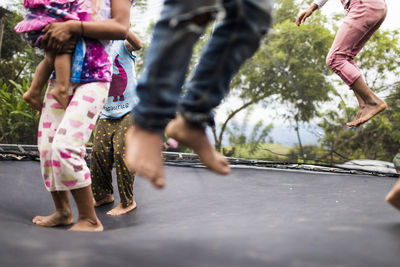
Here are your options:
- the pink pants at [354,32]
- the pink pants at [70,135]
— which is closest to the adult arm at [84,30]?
the pink pants at [70,135]

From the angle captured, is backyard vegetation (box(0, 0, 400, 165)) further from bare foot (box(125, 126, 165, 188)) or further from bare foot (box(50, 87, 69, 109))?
bare foot (box(125, 126, 165, 188))

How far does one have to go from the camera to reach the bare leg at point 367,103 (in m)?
1.64

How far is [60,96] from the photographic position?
1.07 m

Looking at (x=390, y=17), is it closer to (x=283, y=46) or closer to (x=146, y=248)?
(x=283, y=46)

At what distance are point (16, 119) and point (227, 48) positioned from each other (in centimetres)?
315

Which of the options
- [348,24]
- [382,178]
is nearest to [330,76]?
[382,178]

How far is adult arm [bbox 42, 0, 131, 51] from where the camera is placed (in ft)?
3.43

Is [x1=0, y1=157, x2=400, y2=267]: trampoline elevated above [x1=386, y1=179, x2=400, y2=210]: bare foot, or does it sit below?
below

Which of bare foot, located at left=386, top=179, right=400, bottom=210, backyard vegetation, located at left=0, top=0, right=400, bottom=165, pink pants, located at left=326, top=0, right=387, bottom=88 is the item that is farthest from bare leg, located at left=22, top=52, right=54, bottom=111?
backyard vegetation, located at left=0, top=0, right=400, bottom=165

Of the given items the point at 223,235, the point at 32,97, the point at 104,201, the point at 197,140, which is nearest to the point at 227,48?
the point at 197,140

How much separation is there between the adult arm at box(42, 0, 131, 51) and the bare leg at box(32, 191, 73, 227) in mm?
480

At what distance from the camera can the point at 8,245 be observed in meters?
0.70

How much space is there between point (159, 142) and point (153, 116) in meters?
0.07

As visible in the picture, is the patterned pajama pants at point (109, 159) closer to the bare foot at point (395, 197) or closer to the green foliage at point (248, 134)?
the bare foot at point (395, 197)
